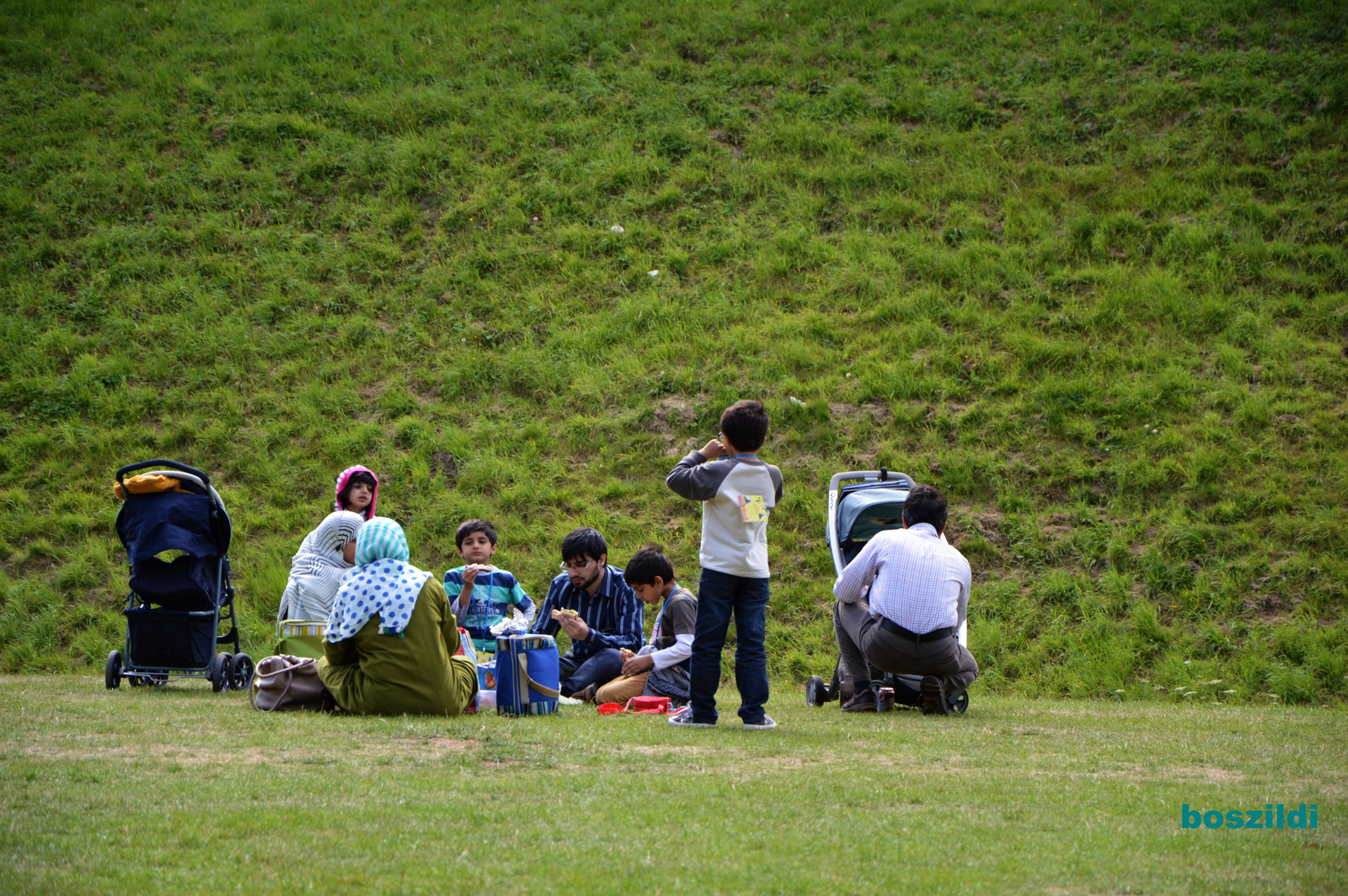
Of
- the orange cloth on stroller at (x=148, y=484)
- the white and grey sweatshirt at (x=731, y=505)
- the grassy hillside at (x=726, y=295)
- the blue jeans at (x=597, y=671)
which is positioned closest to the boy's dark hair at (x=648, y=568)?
the blue jeans at (x=597, y=671)

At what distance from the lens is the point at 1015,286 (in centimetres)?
1396

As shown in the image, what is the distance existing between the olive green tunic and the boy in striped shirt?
1549 mm

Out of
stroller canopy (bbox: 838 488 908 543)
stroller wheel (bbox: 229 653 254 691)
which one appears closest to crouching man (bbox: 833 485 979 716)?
stroller canopy (bbox: 838 488 908 543)

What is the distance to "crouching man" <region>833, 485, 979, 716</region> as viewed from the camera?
682 cm

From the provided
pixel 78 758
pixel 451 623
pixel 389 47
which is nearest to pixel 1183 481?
pixel 451 623

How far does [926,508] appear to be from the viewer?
7.14 metres

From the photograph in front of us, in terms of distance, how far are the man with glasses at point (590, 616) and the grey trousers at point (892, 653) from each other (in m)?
1.55

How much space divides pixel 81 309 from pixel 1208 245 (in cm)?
1573

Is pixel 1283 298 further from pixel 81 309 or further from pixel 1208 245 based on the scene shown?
pixel 81 309

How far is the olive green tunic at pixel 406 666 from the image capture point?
598 centimetres

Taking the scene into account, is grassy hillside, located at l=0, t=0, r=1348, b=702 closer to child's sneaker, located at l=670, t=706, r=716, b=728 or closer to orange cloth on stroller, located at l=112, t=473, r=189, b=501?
orange cloth on stroller, located at l=112, t=473, r=189, b=501

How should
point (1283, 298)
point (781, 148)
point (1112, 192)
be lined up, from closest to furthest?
point (1283, 298) < point (1112, 192) < point (781, 148)

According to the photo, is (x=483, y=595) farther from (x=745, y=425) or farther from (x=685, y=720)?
(x=745, y=425)
